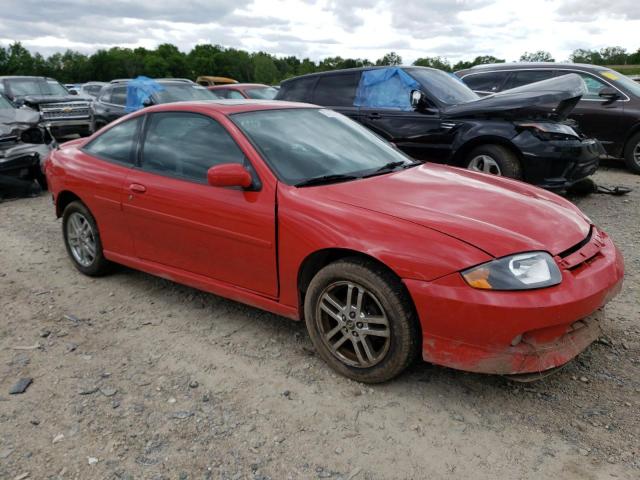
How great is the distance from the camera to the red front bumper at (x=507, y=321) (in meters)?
2.60

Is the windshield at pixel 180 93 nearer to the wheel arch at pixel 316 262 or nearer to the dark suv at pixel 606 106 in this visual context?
the dark suv at pixel 606 106

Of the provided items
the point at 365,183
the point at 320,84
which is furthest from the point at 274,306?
the point at 320,84

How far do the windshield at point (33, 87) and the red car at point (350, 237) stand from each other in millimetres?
11497

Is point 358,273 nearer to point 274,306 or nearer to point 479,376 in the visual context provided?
point 274,306

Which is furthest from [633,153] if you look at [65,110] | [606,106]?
[65,110]

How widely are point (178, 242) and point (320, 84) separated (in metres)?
5.18

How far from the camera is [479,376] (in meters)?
3.18

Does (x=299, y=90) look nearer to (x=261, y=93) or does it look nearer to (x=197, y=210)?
(x=197, y=210)

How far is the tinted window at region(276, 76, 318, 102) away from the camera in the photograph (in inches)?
332

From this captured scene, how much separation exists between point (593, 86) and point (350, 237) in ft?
26.4

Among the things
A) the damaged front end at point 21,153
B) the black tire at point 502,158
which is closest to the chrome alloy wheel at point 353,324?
the black tire at point 502,158

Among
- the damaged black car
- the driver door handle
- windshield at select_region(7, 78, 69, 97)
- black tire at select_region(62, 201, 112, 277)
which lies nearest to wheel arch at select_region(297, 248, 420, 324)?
the driver door handle

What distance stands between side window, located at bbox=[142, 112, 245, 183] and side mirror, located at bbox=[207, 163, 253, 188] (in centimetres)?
21

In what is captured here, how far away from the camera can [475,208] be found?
122 inches
